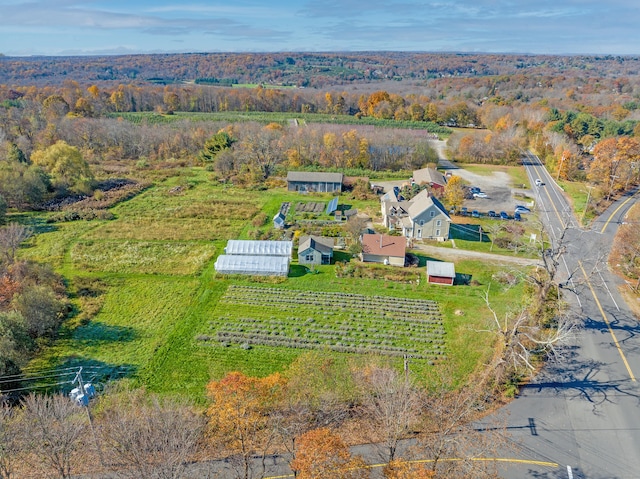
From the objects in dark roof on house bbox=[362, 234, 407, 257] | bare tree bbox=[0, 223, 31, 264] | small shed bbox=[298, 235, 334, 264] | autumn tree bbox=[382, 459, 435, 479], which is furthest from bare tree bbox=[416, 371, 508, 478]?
bare tree bbox=[0, 223, 31, 264]

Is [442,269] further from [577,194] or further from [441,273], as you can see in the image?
[577,194]

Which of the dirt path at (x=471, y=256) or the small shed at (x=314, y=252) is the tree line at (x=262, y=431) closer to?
the small shed at (x=314, y=252)

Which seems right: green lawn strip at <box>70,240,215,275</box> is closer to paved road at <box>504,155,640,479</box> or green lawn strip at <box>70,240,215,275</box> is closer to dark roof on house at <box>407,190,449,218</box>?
dark roof on house at <box>407,190,449,218</box>

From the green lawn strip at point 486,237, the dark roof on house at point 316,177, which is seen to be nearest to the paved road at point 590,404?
the green lawn strip at point 486,237

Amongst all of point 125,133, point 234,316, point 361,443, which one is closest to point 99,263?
point 234,316

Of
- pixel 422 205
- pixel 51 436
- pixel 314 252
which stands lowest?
pixel 314 252

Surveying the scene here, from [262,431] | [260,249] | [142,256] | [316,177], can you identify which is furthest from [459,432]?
[316,177]

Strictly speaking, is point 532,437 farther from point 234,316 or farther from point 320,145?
point 320,145
